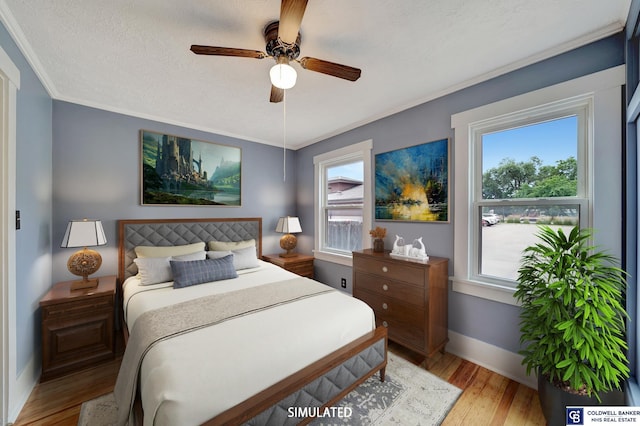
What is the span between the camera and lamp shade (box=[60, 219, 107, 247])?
7.47ft

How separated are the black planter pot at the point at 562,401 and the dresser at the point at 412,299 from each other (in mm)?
789

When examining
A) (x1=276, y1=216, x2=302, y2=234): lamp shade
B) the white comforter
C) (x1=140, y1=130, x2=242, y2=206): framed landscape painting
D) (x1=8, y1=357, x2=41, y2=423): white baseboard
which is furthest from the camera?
(x1=276, y1=216, x2=302, y2=234): lamp shade

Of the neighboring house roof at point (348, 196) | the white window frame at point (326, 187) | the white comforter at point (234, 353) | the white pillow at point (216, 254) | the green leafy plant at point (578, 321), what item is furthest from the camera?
the neighboring house roof at point (348, 196)

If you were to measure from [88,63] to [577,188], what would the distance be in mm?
3947

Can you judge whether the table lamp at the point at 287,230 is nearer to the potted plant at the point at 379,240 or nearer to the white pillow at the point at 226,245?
the white pillow at the point at 226,245

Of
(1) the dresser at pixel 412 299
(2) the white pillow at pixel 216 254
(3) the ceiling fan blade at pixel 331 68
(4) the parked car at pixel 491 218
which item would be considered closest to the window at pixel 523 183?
(4) the parked car at pixel 491 218

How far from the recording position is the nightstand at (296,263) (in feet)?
12.1

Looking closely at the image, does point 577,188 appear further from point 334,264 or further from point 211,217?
point 211,217

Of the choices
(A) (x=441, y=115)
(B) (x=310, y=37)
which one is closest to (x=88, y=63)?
(B) (x=310, y=37)

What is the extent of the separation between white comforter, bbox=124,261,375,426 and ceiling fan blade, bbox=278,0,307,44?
1736 mm

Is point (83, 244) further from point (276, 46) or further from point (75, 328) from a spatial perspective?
point (276, 46)

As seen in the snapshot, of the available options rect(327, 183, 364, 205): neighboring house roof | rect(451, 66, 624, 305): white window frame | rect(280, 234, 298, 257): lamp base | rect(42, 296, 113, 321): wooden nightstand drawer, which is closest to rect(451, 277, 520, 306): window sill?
rect(451, 66, 624, 305): white window frame

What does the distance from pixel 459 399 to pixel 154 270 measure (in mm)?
2959

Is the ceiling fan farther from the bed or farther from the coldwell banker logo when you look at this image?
the coldwell banker logo
